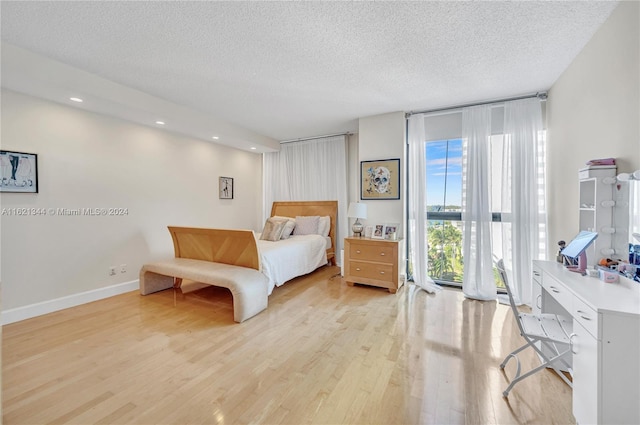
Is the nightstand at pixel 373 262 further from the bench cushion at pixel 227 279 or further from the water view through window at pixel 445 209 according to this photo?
the bench cushion at pixel 227 279

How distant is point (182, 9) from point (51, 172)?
2516 mm

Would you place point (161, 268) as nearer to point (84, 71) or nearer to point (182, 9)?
point (84, 71)

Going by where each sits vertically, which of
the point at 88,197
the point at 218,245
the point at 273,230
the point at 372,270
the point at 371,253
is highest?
the point at 88,197

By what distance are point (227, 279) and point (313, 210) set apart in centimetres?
265

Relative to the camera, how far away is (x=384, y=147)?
387 cm

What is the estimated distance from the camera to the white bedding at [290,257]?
3.31 metres

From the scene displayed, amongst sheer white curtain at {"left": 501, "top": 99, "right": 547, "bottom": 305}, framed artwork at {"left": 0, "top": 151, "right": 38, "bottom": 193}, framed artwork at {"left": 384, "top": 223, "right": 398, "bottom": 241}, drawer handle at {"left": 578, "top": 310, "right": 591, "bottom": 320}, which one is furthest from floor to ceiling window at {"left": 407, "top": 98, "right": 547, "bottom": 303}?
framed artwork at {"left": 0, "top": 151, "right": 38, "bottom": 193}

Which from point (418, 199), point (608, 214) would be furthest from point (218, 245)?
point (608, 214)

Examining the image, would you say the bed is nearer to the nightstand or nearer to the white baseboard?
the nightstand

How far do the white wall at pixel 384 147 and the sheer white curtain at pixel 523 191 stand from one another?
1.24m

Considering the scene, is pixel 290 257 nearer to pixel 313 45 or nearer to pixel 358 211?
pixel 358 211

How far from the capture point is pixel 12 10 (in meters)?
1.77

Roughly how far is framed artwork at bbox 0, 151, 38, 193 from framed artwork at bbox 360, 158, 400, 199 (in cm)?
391

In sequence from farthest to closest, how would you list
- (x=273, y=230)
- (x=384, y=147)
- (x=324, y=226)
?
(x=324, y=226) → (x=273, y=230) → (x=384, y=147)
